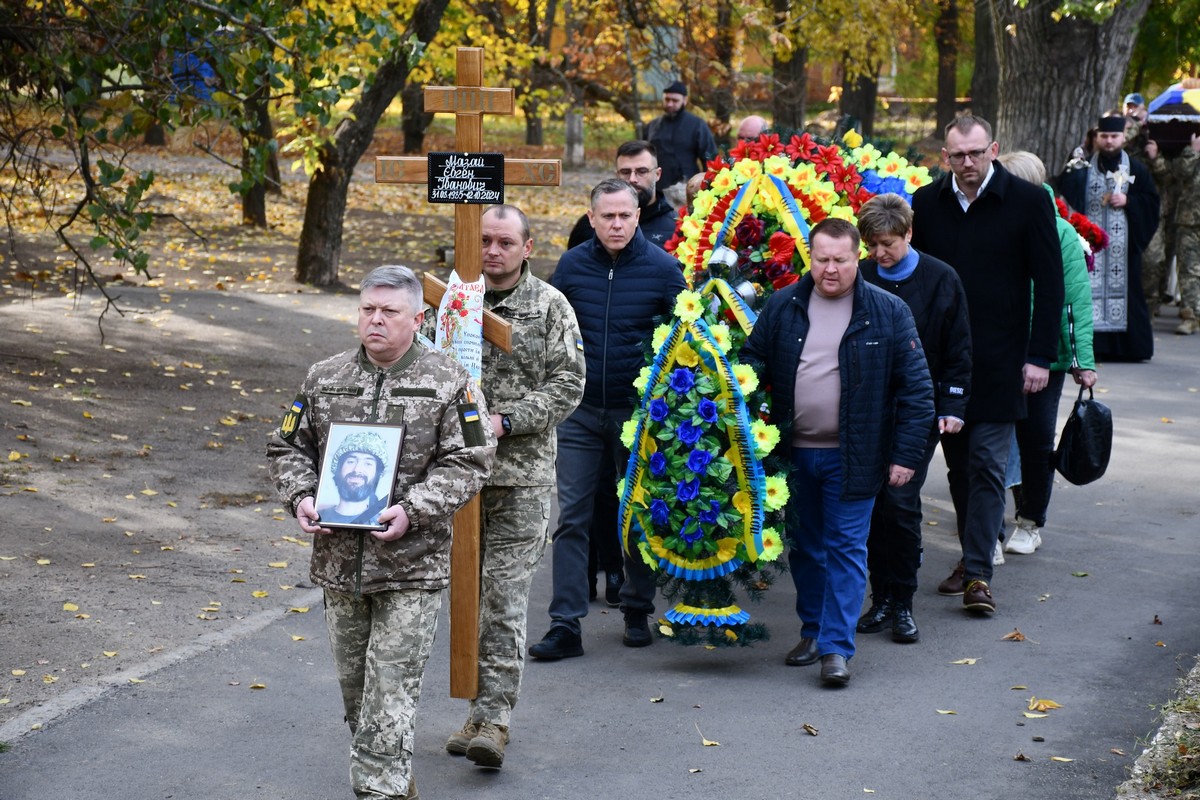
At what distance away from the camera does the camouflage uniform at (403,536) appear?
14.6ft

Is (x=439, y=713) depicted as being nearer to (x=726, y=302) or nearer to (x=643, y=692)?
(x=643, y=692)

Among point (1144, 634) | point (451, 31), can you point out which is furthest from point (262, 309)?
point (1144, 634)

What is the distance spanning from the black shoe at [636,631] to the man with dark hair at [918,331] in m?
1.09

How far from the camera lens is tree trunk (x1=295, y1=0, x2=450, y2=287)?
591 inches

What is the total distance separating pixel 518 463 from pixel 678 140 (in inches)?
421

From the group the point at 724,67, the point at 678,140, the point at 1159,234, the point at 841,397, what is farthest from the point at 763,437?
the point at 724,67

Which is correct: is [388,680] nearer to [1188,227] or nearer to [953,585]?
[953,585]

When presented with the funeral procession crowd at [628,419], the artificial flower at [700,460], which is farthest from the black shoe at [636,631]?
the artificial flower at [700,460]

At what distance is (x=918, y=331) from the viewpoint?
261 inches

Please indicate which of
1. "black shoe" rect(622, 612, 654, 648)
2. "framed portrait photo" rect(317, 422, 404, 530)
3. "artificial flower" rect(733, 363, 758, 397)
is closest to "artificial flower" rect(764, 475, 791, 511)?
"artificial flower" rect(733, 363, 758, 397)

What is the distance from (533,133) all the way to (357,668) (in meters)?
33.7

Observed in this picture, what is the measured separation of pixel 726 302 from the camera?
6.61 metres

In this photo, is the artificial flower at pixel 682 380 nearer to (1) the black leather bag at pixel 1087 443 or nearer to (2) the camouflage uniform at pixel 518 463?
(2) the camouflage uniform at pixel 518 463

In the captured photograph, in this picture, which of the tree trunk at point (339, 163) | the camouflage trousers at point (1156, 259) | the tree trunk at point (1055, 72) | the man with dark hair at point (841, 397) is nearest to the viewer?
the man with dark hair at point (841, 397)
